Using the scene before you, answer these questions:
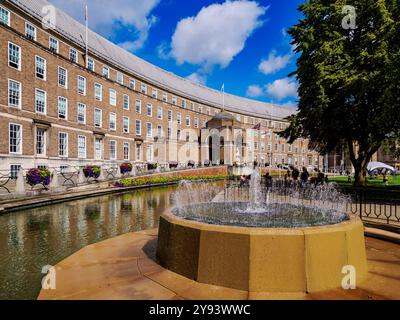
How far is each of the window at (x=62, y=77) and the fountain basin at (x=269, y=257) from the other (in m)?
33.0

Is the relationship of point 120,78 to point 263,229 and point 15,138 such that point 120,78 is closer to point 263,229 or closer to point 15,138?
point 15,138

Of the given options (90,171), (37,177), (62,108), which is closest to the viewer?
(37,177)

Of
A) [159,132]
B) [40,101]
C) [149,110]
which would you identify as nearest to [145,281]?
[40,101]

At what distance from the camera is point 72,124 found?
32.7 meters

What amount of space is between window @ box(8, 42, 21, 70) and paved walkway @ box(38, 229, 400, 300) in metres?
26.7

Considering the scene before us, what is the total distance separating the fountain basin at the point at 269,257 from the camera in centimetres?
414

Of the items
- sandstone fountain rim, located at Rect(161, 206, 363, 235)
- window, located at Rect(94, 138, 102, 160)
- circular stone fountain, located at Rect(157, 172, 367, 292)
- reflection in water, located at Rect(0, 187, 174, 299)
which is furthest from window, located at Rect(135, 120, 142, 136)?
circular stone fountain, located at Rect(157, 172, 367, 292)

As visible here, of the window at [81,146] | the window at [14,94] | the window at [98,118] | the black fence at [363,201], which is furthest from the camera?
the window at [98,118]

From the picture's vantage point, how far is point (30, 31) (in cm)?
2794

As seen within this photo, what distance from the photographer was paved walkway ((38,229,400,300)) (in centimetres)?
405

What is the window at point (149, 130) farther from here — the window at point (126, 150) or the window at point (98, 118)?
the window at point (98, 118)

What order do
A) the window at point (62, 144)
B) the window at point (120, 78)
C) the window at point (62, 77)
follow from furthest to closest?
the window at point (120, 78) < the window at point (62, 77) < the window at point (62, 144)

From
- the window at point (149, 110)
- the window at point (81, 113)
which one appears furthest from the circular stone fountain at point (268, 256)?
the window at point (149, 110)

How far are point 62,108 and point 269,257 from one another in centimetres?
3338
